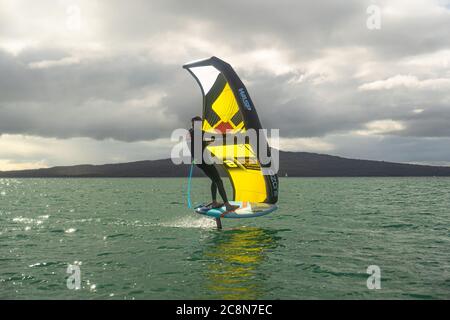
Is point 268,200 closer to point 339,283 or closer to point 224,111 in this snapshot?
point 224,111

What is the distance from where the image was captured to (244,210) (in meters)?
14.0

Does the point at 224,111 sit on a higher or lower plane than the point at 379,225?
higher

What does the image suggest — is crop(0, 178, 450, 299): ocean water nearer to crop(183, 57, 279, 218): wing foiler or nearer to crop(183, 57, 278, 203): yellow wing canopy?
crop(183, 57, 279, 218): wing foiler

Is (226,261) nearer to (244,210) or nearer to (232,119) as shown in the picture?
(244,210)

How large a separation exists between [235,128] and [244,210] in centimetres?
300

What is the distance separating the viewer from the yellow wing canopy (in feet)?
43.3

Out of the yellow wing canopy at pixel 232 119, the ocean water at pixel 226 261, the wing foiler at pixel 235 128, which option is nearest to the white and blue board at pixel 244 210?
the wing foiler at pixel 235 128

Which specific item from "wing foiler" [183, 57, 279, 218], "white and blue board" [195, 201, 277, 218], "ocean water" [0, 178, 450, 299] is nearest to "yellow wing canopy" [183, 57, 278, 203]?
"wing foiler" [183, 57, 279, 218]

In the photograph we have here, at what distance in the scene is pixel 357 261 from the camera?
1029 centimetres

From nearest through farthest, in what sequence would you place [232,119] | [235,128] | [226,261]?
[226,261] → [235,128] → [232,119]

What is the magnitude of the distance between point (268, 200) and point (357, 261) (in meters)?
4.95

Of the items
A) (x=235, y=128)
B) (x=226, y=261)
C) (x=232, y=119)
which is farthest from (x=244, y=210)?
(x=226, y=261)
